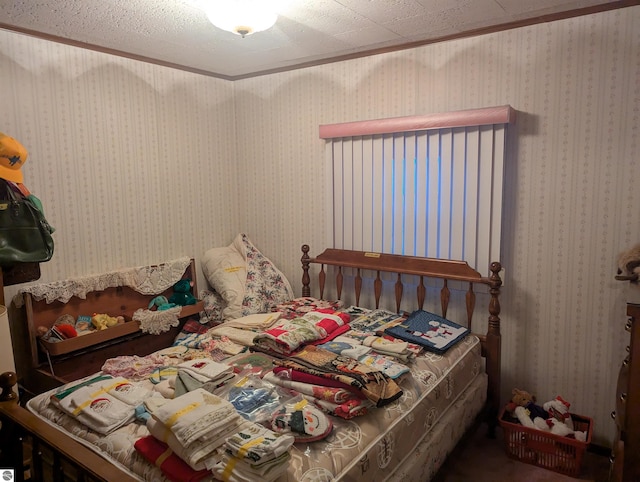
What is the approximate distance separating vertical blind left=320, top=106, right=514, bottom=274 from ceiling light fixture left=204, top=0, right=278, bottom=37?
116cm

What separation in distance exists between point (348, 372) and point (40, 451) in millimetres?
1239

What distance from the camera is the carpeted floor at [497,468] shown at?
241 centimetres

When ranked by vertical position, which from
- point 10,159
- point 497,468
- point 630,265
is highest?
point 10,159

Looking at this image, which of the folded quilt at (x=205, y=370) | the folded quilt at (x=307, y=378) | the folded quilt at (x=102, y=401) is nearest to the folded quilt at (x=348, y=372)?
the folded quilt at (x=307, y=378)

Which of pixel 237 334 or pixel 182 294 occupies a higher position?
pixel 182 294

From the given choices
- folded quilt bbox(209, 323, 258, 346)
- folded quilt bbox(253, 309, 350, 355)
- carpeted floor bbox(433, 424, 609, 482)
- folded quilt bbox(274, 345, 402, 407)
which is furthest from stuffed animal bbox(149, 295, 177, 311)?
carpeted floor bbox(433, 424, 609, 482)

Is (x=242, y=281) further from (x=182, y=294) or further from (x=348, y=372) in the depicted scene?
A: (x=348, y=372)

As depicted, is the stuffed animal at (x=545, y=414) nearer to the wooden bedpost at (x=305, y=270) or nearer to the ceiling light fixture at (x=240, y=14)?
the wooden bedpost at (x=305, y=270)

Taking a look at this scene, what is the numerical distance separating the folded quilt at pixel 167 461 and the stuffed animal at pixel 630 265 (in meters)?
2.05

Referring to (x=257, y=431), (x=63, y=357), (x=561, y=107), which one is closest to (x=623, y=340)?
(x=561, y=107)

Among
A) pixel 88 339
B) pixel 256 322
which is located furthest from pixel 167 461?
pixel 88 339

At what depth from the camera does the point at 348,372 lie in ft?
6.76

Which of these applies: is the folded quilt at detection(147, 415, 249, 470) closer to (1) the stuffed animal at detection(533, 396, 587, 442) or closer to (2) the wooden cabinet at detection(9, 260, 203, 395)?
(2) the wooden cabinet at detection(9, 260, 203, 395)

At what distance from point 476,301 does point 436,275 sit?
32 cm
